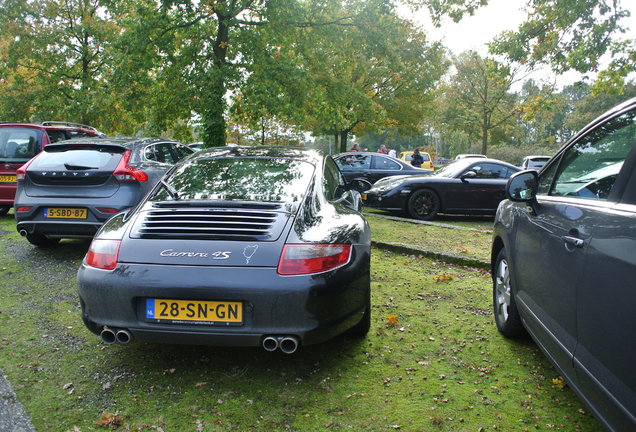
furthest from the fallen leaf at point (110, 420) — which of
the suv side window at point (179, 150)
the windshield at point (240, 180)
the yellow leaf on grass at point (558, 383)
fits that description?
the suv side window at point (179, 150)

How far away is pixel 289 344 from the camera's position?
122 inches

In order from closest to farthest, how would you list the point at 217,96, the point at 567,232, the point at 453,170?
the point at 567,232, the point at 453,170, the point at 217,96

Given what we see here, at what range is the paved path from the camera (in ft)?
8.91

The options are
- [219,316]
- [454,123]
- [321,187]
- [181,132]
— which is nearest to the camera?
[219,316]

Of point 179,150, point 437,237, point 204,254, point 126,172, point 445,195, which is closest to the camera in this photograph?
point 204,254

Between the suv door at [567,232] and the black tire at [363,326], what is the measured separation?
1038mm

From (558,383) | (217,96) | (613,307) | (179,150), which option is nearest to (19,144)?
(179,150)

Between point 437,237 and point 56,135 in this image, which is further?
point 56,135

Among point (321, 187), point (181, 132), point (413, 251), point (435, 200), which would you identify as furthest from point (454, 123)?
point (321, 187)

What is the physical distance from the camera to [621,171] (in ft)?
7.80

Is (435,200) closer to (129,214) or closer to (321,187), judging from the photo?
(321,187)

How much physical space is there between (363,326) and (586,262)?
6.11ft

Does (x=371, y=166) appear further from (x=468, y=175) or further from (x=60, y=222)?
(x=60, y=222)

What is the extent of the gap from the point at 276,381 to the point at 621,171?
87.9 inches
